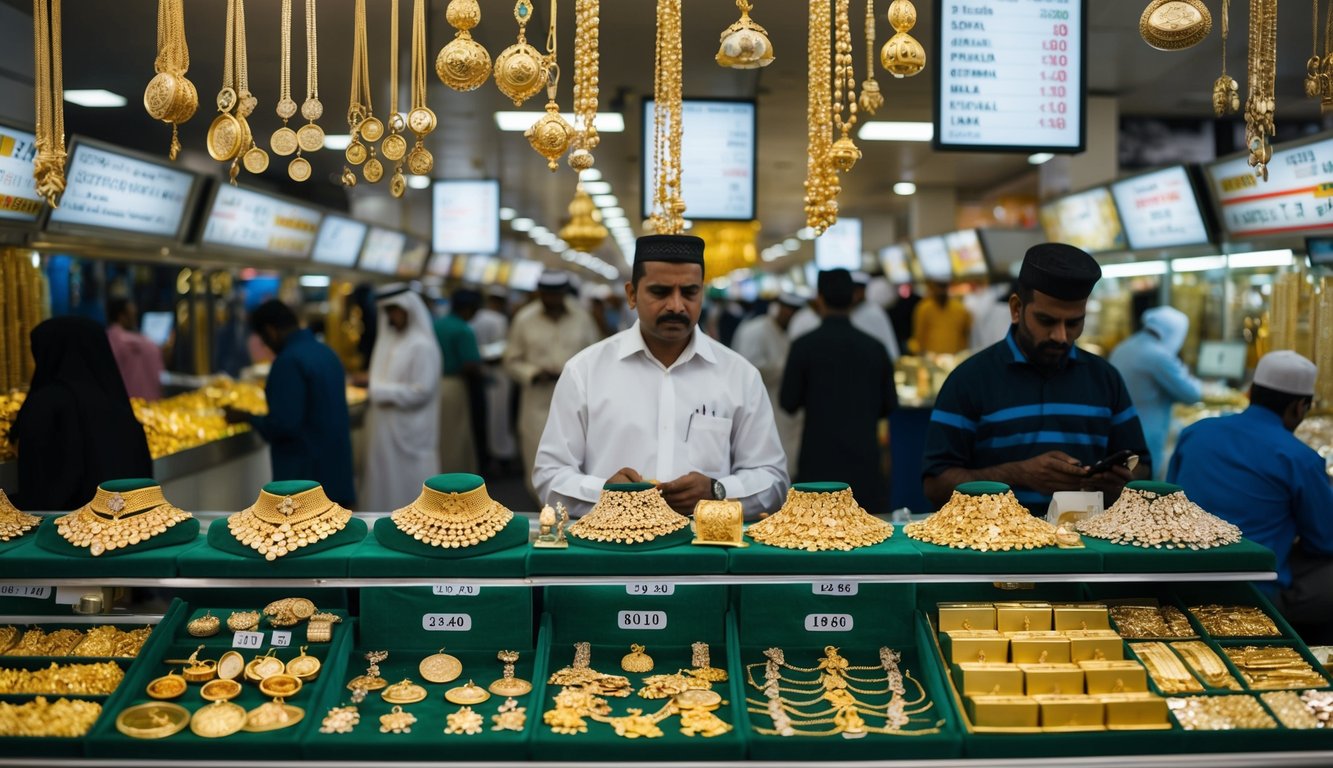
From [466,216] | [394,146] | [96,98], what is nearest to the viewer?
[394,146]

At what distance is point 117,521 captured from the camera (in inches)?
108

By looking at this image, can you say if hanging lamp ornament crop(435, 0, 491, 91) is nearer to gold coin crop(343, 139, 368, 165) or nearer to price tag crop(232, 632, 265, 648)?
gold coin crop(343, 139, 368, 165)

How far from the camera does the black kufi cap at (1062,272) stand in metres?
3.32

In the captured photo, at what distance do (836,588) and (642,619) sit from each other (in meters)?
0.51

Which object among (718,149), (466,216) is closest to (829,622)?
(718,149)

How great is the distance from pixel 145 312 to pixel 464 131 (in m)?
3.56

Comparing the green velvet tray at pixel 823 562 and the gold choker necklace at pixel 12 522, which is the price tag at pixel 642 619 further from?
the gold choker necklace at pixel 12 522

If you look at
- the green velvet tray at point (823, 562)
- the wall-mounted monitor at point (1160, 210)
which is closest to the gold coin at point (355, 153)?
the green velvet tray at point (823, 562)

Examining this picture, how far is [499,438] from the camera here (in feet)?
42.0

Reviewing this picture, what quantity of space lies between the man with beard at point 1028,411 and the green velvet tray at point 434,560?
5.44ft

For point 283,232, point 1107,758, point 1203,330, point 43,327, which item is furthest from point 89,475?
point 1203,330

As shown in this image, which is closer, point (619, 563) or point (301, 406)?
point (619, 563)

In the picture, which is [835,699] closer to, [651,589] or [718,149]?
[651,589]

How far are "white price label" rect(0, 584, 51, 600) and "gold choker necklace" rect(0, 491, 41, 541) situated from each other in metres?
0.21
